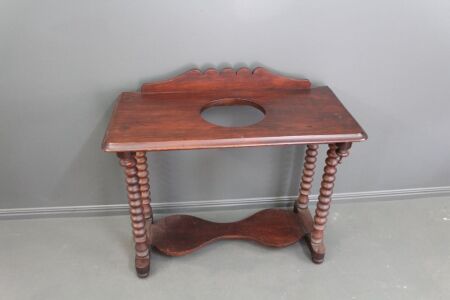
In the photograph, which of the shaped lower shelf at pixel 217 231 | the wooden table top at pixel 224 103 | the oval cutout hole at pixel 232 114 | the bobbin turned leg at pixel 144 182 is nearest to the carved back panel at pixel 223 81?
the wooden table top at pixel 224 103

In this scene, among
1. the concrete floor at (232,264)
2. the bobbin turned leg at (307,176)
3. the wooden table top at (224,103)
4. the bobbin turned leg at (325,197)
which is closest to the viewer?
the wooden table top at (224,103)

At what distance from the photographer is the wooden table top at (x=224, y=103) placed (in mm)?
1184

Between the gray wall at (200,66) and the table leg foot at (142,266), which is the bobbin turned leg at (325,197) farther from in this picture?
the table leg foot at (142,266)

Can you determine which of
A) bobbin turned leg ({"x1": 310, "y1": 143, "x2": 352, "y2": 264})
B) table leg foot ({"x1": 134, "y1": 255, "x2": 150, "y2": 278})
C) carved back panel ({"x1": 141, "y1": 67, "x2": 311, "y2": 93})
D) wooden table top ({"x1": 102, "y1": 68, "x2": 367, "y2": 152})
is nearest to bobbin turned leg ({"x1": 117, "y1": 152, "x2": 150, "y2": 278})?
table leg foot ({"x1": 134, "y1": 255, "x2": 150, "y2": 278})

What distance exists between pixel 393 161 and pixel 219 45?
1104 millimetres

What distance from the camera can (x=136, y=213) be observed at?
145cm

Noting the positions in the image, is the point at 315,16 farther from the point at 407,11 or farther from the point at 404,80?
the point at 404,80

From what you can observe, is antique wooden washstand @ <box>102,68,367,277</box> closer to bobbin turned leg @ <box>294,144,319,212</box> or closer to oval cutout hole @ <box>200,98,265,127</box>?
bobbin turned leg @ <box>294,144,319,212</box>

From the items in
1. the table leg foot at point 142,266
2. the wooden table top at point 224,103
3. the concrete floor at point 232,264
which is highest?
the wooden table top at point 224,103

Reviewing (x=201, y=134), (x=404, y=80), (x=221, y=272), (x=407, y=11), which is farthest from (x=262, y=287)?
(x=407, y=11)

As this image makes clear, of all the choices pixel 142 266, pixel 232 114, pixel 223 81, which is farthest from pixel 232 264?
pixel 223 81

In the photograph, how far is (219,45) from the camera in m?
1.45

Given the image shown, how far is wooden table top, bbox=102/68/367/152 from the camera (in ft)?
3.88

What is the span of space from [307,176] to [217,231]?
499mm
